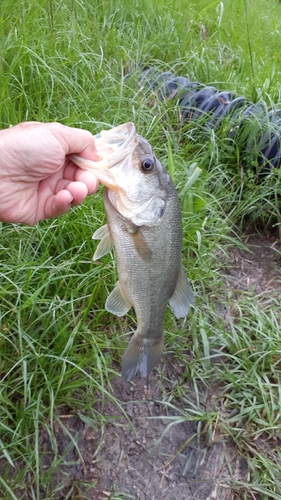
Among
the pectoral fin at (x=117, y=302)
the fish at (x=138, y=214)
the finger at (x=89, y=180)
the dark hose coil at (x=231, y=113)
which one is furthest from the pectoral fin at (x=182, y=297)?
the dark hose coil at (x=231, y=113)

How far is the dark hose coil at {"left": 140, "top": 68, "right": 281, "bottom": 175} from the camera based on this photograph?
3.26m

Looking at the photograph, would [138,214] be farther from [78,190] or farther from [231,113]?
[231,113]

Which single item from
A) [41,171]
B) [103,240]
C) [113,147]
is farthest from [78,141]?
[103,240]

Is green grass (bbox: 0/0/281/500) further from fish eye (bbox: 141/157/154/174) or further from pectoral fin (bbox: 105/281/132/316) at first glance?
fish eye (bbox: 141/157/154/174)

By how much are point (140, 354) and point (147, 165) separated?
0.67 meters

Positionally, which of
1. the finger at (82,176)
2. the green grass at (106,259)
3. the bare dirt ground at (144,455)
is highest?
the finger at (82,176)

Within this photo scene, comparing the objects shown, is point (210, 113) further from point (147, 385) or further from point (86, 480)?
point (86, 480)

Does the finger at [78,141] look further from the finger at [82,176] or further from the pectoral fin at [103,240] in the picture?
the pectoral fin at [103,240]

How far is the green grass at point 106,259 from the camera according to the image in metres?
1.98

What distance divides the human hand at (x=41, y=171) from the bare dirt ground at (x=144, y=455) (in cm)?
89

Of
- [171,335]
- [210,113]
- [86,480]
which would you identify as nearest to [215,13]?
[210,113]

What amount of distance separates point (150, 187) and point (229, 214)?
163cm

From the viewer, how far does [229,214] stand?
3.06 metres

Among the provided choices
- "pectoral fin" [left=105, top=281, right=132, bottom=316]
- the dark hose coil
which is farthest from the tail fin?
the dark hose coil
